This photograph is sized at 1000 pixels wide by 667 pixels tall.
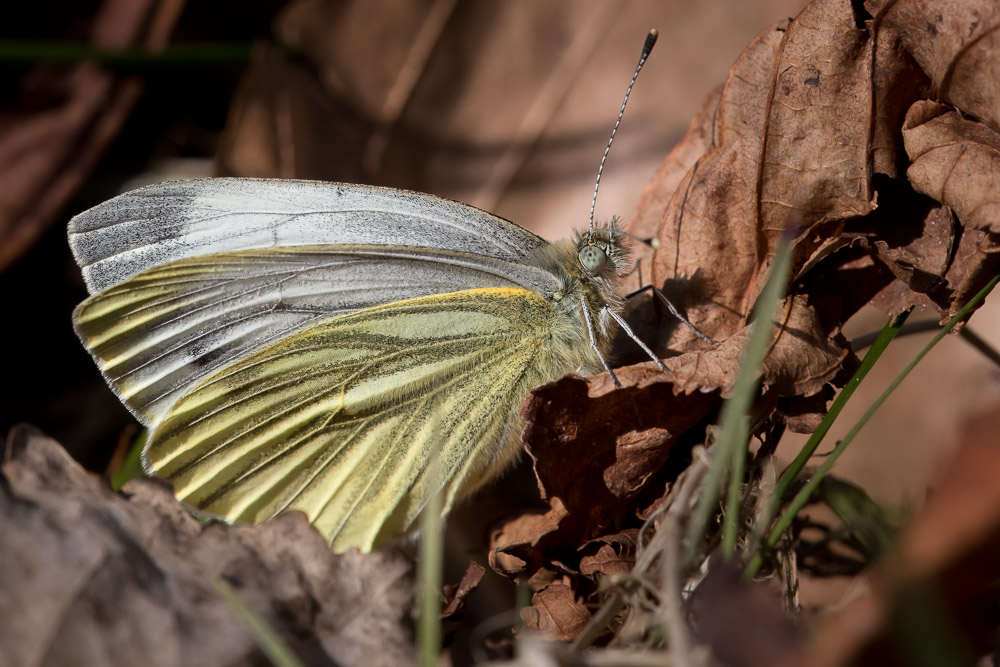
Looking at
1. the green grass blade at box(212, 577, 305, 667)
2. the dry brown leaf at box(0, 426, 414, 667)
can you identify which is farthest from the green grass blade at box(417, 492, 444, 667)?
the dry brown leaf at box(0, 426, 414, 667)

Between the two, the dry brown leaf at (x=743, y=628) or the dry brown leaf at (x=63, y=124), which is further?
the dry brown leaf at (x=63, y=124)

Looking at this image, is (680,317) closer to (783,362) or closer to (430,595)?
(783,362)

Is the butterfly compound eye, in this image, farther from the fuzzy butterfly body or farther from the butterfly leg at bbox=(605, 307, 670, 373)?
the butterfly leg at bbox=(605, 307, 670, 373)

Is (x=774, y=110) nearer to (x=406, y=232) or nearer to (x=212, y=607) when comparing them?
(x=406, y=232)

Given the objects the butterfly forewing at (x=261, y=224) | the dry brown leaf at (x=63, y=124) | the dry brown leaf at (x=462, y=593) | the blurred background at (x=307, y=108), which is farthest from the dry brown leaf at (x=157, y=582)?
the dry brown leaf at (x=63, y=124)

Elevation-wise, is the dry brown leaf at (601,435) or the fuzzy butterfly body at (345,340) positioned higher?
the fuzzy butterfly body at (345,340)

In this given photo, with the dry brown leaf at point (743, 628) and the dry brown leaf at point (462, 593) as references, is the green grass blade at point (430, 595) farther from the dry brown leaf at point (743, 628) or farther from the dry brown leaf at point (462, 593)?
the dry brown leaf at point (462, 593)

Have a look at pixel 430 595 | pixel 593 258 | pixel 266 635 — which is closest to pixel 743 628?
pixel 430 595
